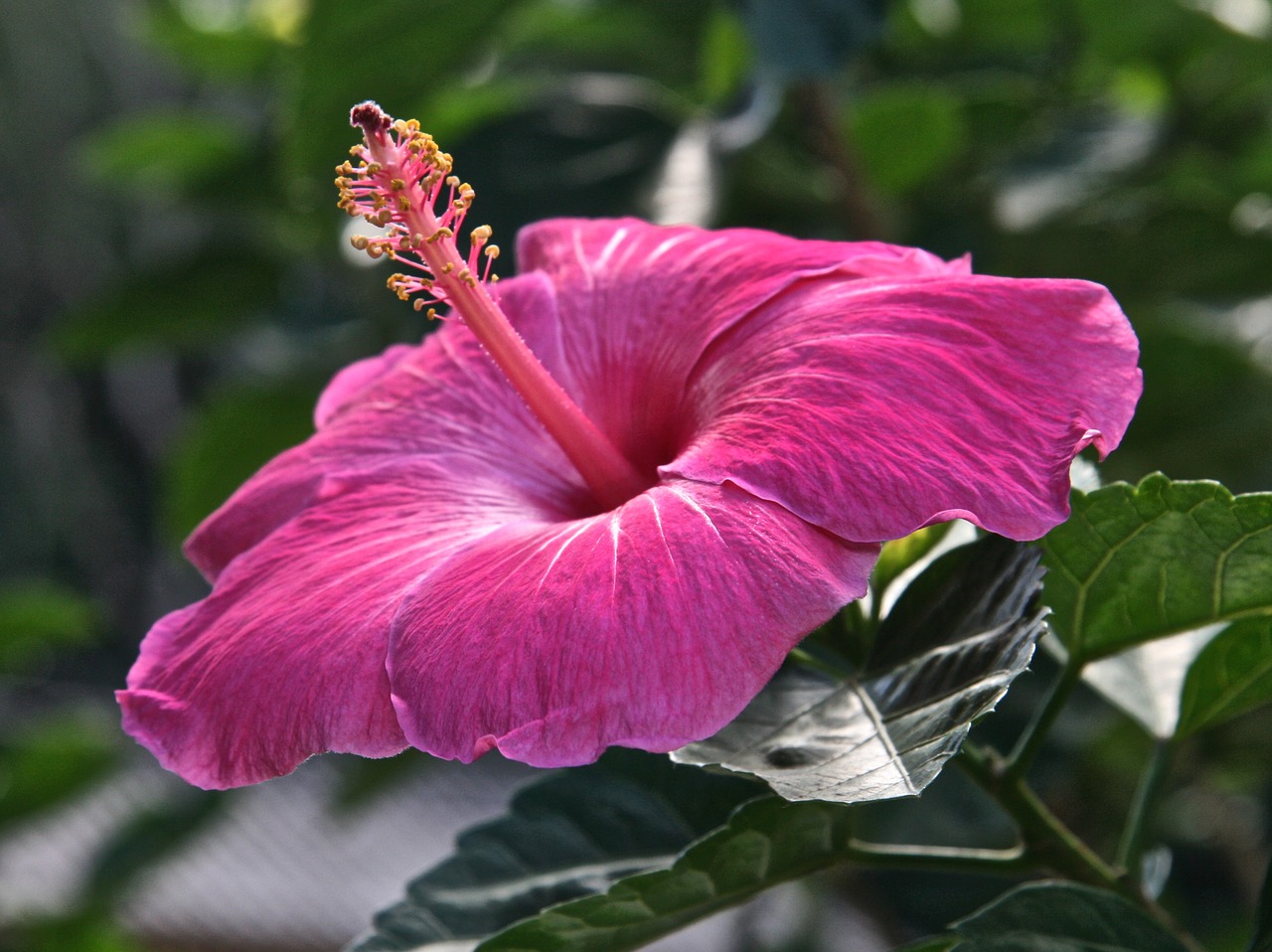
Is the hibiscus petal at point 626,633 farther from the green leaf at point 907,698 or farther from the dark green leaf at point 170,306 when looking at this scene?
the dark green leaf at point 170,306

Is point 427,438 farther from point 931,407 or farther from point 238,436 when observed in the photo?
point 238,436

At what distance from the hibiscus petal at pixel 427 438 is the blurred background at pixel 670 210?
382mm

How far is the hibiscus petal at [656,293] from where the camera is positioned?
0.55 metres

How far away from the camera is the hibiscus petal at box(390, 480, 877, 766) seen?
15.5 inches

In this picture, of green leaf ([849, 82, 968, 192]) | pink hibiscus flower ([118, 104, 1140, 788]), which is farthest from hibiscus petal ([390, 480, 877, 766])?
green leaf ([849, 82, 968, 192])

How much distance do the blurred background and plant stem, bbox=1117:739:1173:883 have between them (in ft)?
1.14

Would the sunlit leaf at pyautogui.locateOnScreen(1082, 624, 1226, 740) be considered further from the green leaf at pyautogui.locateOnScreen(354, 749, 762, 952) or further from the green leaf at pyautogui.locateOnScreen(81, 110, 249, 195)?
the green leaf at pyautogui.locateOnScreen(81, 110, 249, 195)

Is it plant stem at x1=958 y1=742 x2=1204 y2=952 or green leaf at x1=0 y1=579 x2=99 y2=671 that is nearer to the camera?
plant stem at x1=958 y1=742 x2=1204 y2=952

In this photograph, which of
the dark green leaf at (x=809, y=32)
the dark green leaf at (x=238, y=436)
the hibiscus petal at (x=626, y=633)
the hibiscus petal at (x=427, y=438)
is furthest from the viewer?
the dark green leaf at (x=238, y=436)

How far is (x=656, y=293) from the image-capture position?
610mm

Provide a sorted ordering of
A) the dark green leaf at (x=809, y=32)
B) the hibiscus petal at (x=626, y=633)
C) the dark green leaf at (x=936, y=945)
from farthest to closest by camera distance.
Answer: the dark green leaf at (x=809, y=32) → the dark green leaf at (x=936, y=945) → the hibiscus petal at (x=626, y=633)

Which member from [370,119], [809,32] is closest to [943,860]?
[370,119]

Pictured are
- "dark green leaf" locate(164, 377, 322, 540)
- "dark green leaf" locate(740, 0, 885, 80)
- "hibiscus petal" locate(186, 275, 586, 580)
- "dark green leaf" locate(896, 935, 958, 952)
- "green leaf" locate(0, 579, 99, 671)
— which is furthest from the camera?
"green leaf" locate(0, 579, 99, 671)

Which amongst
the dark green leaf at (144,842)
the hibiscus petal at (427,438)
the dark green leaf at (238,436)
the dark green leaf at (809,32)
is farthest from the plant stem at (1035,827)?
the dark green leaf at (144,842)
